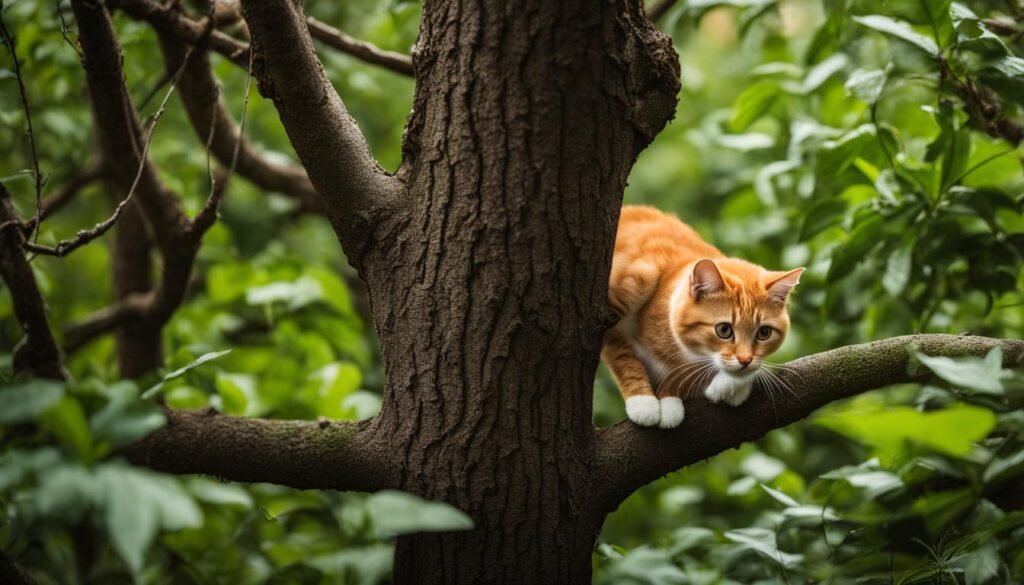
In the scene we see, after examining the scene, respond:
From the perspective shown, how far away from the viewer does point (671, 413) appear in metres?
1.86

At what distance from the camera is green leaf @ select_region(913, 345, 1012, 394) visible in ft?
3.88

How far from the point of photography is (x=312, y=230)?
4.54 metres

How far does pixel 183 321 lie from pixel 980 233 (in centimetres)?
265

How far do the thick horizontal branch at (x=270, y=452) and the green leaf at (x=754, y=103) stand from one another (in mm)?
1587

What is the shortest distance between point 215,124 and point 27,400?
1.62 meters

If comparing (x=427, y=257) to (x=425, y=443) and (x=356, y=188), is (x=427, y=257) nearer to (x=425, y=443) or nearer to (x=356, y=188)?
(x=356, y=188)

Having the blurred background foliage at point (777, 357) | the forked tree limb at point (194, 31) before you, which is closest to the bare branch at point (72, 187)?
the blurred background foliage at point (777, 357)

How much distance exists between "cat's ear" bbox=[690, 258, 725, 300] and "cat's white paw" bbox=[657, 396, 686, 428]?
17.2 inches

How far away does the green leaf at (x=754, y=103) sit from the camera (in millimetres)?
2645

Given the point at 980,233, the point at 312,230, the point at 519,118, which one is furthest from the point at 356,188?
the point at 312,230

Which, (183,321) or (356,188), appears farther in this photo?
(183,321)

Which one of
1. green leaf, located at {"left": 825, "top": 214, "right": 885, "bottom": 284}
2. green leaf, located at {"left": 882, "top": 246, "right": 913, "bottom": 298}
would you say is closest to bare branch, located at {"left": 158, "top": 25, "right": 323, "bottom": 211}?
green leaf, located at {"left": 825, "top": 214, "right": 885, "bottom": 284}

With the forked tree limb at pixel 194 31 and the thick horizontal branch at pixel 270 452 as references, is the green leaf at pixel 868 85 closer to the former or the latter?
the forked tree limb at pixel 194 31

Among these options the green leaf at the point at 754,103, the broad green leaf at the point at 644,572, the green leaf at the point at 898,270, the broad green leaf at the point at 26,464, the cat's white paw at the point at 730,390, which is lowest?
the broad green leaf at the point at 644,572
